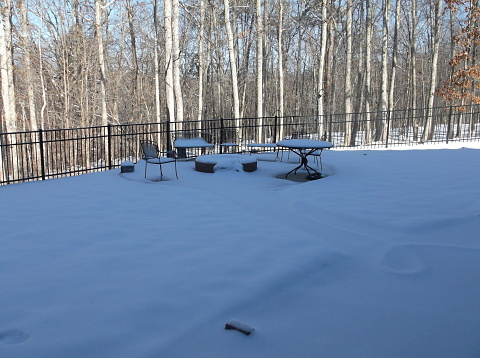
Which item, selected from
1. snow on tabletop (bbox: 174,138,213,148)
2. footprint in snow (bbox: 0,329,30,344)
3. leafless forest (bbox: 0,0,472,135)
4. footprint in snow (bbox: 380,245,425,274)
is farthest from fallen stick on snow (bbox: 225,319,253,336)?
leafless forest (bbox: 0,0,472,135)

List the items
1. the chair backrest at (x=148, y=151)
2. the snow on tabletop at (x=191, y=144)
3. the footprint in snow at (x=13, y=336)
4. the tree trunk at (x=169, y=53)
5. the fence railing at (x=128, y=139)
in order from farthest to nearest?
the tree trunk at (x=169, y=53), the fence railing at (x=128, y=139), the snow on tabletop at (x=191, y=144), the chair backrest at (x=148, y=151), the footprint in snow at (x=13, y=336)

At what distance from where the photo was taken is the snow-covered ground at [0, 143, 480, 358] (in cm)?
270

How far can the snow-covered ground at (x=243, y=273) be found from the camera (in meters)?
2.70

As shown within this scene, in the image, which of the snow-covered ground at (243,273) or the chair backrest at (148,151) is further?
the chair backrest at (148,151)

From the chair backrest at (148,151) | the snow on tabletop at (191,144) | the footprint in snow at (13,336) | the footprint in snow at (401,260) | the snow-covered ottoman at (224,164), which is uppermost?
the snow on tabletop at (191,144)

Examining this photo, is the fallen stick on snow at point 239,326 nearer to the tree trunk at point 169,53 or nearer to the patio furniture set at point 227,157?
the patio furniture set at point 227,157

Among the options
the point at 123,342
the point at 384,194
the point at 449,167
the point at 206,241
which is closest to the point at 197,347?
the point at 123,342

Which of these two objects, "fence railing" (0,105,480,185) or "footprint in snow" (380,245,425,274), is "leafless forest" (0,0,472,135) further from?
"footprint in snow" (380,245,425,274)

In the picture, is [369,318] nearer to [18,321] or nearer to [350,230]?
[350,230]

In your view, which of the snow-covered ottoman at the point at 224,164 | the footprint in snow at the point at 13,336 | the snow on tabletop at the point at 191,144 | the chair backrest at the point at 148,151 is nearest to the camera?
the footprint in snow at the point at 13,336

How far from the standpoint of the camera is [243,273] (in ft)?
12.3

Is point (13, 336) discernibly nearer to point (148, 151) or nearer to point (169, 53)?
point (148, 151)

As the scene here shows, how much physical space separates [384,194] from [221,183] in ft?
10.5

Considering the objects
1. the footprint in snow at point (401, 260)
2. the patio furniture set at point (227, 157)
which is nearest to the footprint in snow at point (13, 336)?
the footprint in snow at point (401, 260)
